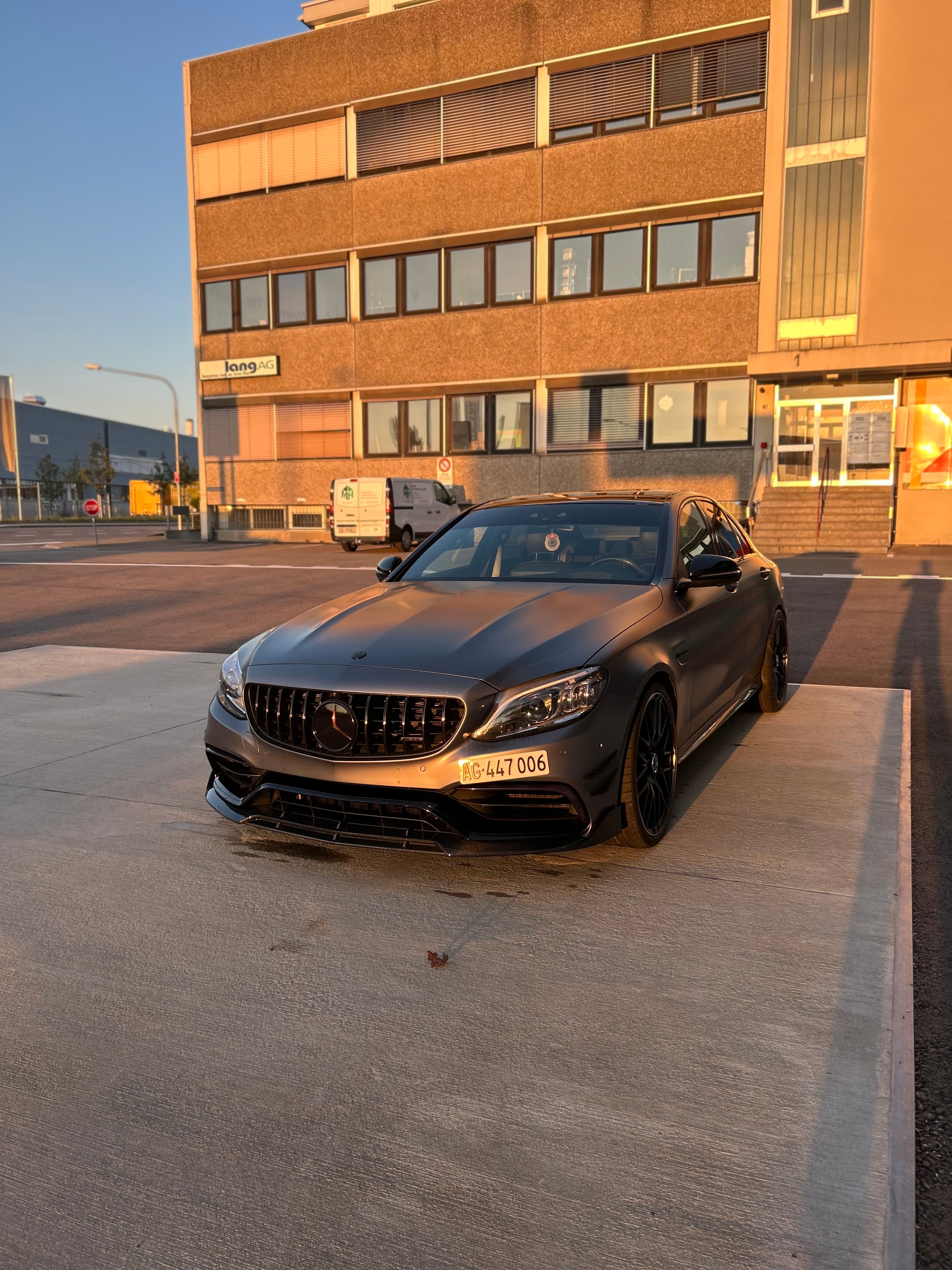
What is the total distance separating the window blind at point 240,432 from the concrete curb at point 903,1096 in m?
32.6

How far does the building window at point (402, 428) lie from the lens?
3175 cm

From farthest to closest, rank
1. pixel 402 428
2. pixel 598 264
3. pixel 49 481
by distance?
1. pixel 49 481
2. pixel 402 428
3. pixel 598 264

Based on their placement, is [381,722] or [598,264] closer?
→ [381,722]

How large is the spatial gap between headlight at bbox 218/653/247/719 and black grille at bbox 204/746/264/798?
176 mm

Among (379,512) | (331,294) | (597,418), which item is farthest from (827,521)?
(331,294)

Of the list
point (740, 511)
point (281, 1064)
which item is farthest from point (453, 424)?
point (281, 1064)

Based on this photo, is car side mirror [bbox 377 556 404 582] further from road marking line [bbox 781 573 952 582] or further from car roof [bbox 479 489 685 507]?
road marking line [bbox 781 573 952 582]

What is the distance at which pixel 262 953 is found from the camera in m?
3.30

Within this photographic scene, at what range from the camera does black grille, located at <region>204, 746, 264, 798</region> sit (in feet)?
13.3

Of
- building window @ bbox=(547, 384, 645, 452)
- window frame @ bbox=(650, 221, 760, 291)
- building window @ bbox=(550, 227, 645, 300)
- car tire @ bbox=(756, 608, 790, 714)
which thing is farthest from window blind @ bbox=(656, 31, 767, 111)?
car tire @ bbox=(756, 608, 790, 714)

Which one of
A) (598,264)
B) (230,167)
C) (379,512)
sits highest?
(230,167)

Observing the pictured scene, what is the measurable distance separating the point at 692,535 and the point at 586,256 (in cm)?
2539

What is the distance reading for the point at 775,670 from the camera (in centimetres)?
681

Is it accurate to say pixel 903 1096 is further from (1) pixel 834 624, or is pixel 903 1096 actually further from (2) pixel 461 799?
(1) pixel 834 624
